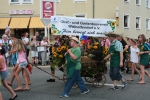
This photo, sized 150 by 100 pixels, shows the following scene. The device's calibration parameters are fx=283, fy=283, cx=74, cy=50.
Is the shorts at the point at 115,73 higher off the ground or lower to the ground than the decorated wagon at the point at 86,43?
lower

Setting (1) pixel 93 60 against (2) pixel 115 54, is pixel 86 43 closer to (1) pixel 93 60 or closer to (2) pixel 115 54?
(1) pixel 93 60

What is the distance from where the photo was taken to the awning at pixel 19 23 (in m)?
28.7

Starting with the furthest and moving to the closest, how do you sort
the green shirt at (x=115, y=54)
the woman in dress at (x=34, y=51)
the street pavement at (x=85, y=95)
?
1. the woman in dress at (x=34, y=51)
2. the green shirt at (x=115, y=54)
3. the street pavement at (x=85, y=95)

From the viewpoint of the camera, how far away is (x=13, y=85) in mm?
10133

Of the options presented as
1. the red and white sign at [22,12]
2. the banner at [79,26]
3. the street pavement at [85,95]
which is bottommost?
the street pavement at [85,95]

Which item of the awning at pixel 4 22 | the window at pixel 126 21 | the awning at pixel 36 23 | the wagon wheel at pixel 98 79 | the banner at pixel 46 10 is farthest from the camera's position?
the window at pixel 126 21

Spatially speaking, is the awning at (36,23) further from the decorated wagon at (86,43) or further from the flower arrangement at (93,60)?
the flower arrangement at (93,60)

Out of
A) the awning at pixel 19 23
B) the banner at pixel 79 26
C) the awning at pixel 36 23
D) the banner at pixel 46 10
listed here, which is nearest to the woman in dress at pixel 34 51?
the banner at pixel 46 10

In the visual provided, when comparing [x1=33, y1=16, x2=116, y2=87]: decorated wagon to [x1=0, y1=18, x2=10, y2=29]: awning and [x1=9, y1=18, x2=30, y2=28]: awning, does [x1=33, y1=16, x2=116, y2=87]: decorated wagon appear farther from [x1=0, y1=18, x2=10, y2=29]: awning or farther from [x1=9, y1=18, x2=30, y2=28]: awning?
[x1=0, y1=18, x2=10, y2=29]: awning

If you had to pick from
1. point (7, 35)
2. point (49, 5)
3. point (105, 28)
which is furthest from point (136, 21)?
point (105, 28)

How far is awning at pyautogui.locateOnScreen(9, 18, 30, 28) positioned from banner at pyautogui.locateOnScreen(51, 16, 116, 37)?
1929cm

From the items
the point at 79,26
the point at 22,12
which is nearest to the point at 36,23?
the point at 22,12

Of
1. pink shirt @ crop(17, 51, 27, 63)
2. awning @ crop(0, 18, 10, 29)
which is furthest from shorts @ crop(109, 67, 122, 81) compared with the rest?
awning @ crop(0, 18, 10, 29)

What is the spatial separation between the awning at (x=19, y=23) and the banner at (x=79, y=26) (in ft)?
63.3
